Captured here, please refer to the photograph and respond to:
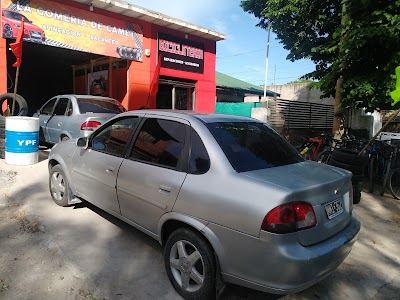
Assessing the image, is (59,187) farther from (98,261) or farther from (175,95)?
(175,95)

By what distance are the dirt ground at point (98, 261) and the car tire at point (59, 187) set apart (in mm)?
125

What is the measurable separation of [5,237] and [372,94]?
7401 mm

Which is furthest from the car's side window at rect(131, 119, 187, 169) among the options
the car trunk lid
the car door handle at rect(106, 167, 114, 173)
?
the car trunk lid

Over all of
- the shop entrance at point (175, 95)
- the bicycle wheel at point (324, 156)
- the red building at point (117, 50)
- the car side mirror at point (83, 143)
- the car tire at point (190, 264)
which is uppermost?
the red building at point (117, 50)

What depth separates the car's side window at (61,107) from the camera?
294 inches

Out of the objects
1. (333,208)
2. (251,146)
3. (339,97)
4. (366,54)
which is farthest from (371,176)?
(251,146)

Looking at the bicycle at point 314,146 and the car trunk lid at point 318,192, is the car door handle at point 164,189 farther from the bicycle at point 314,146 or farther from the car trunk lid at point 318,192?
the bicycle at point 314,146

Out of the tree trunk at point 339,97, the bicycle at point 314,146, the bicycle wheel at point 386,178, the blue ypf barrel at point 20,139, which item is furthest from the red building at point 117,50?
the bicycle wheel at point 386,178

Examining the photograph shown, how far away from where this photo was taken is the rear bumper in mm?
2135

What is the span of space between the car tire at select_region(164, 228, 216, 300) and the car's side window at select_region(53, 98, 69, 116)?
5.83 meters

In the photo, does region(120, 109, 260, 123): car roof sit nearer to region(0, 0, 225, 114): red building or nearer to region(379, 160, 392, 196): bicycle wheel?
region(379, 160, 392, 196): bicycle wheel

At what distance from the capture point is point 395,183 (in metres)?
6.20

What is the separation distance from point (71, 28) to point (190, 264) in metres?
9.59

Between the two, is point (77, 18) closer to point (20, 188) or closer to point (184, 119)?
point (20, 188)
